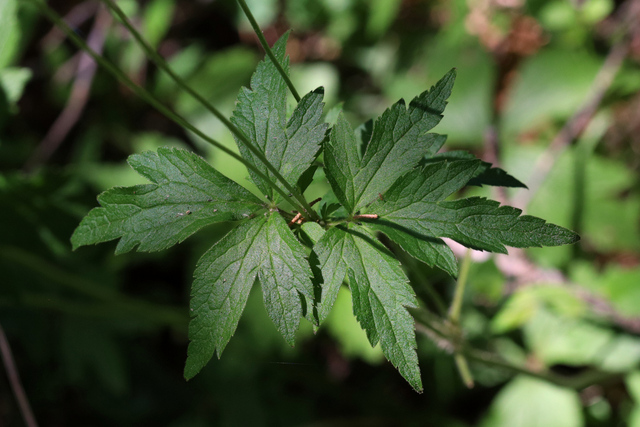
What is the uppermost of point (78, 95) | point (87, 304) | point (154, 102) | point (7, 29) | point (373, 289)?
point (78, 95)

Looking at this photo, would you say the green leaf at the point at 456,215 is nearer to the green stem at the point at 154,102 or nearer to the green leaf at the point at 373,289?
the green leaf at the point at 373,289

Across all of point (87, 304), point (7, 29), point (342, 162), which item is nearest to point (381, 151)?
point (342, 162)

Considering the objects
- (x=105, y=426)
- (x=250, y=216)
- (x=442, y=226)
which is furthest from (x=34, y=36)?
(x=442, y=226)

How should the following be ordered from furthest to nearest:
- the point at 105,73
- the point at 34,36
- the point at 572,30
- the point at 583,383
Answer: the point at 34,36
the point at 105,73
the point at 572,30
the point at 583,383

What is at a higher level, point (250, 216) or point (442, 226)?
point (250, 216)

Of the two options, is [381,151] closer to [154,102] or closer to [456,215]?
[456,215]

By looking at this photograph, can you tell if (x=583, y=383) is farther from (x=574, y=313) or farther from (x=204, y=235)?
(x=204, y=235)

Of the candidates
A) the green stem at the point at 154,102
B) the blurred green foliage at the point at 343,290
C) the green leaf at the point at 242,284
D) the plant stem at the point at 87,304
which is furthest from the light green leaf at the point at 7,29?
the green leaf at the point at 242,284

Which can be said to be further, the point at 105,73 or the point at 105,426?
the point at 105,73
